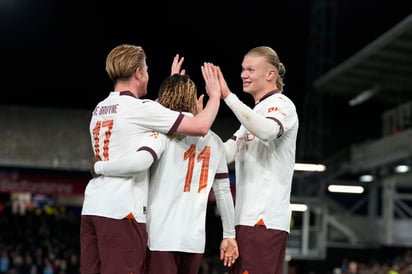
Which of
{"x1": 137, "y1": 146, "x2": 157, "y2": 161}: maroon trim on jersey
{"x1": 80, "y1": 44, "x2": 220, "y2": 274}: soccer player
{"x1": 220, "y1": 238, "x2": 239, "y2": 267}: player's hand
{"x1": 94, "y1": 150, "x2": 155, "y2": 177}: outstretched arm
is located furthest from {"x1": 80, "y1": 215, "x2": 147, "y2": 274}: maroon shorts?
→ {"x1": 220, "y1": 238, "x2": 239, "y2": 267}: player's hand

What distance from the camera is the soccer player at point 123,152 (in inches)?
215

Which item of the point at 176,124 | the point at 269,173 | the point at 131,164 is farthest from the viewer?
the point at 269,173

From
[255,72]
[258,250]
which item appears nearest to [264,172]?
[258,250]

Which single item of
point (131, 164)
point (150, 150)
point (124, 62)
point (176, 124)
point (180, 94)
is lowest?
point (131, 164)

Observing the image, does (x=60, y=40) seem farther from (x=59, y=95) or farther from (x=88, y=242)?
(x=88, y=242)

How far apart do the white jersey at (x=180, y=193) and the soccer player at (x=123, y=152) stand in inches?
3.6

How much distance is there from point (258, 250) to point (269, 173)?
1.65 feet

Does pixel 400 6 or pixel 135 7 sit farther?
pixel 400 6

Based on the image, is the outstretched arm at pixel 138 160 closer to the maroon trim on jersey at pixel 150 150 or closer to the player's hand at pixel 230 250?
the maroon trim on jersey at pixel 150 150

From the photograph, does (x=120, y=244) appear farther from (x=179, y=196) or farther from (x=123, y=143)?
(x=123, y=143)

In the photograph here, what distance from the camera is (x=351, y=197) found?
1612 inches

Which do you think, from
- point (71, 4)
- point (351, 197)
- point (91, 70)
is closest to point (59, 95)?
point (91, 70)

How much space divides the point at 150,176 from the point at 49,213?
33.4 meters

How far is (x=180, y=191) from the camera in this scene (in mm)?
5621
